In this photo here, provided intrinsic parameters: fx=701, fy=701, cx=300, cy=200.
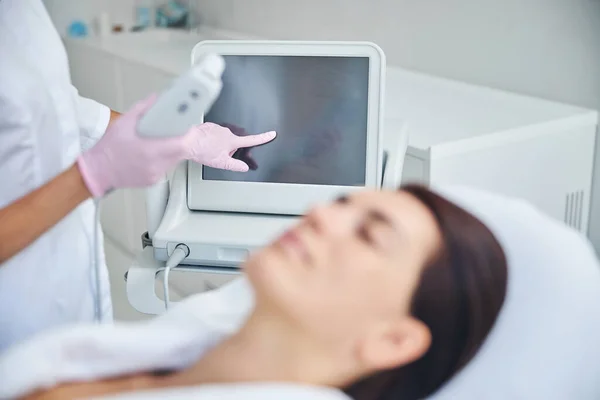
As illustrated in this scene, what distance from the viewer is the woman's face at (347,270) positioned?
76cm

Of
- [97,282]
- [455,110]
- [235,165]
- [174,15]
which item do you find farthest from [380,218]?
[174,15]

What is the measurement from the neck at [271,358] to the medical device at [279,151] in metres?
0.38

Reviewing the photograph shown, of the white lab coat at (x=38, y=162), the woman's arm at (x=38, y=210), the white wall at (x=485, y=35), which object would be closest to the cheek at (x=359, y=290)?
the woman's arm at (x=38, y=210)

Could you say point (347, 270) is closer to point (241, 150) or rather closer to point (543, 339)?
point (543, 339)

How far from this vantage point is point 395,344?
0.77m

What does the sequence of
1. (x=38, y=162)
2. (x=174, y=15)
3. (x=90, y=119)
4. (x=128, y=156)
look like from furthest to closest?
1. (x=174, y=15)
2. (x=90, y=119)
3. (x=38, y=162)
4. (x=128, y=156)

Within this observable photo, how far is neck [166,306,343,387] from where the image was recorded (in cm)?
78

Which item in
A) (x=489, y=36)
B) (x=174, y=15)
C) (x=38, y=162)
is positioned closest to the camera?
(x=38, y=162)

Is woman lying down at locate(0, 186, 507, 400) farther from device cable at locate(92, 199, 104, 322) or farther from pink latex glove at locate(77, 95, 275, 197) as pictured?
device cable at locate(92, 199, 104, 322)

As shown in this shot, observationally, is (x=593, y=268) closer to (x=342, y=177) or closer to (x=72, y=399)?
(x=342, y=177)

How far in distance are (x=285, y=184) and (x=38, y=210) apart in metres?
0.45

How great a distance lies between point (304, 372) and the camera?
79cm

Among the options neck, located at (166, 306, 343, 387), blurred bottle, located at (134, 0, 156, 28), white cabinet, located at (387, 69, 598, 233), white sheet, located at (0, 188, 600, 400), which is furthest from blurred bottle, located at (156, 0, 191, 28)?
neck, located at (166, 306, 343, 387)

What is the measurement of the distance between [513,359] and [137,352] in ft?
1.51
